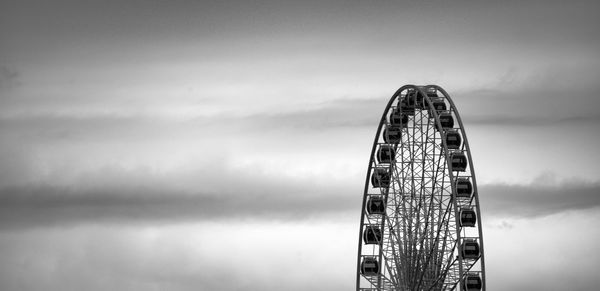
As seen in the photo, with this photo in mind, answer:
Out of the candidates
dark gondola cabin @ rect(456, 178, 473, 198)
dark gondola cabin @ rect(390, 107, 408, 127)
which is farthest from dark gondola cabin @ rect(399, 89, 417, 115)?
dark gondola cabin @ rect(456, 178, 473, 198)

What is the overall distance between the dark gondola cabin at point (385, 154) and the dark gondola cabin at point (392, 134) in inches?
23.2

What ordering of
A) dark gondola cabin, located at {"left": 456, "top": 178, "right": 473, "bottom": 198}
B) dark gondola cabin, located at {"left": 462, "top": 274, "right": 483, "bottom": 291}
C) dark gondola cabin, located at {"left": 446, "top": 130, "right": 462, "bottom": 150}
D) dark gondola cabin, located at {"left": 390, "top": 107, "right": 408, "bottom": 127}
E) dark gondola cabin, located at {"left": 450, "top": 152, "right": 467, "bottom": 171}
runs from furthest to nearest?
1. dark gondola cabin, located at {"left": 390, "top": 107, "right": 408, "bottom": 127}
2. dark gondola cabin, located at {"left": 446, "top": 130, "right": 462, "bottom": 150}
3. dark gondola cabin, located at {"left": 450, "top": 152, "right": 467, "bottom": 171}
4. dark gondola cabin, located at {"left": 456, "top": 178, "right": 473, "bottom": 198}
5. dark gondola cabin, located at {"left": 462, "top": 274, "right": 483, "bottom": 291}

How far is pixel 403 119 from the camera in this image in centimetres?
17100

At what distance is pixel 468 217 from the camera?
157 m

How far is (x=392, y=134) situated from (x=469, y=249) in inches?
711

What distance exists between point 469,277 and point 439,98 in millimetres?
15398

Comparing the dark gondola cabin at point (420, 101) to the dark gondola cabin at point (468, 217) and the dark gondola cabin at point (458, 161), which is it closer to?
the dark gondola cabin at point (458, 161)

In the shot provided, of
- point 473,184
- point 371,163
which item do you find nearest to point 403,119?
point 371,163

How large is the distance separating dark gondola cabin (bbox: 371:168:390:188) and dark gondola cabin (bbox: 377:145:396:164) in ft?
4.92

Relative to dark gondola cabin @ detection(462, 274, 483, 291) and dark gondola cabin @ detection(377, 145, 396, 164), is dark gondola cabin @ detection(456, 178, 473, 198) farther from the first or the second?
dark gondola cabin @ detection(377, 145, 396, 164)

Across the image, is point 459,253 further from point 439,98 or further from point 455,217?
point 439,98

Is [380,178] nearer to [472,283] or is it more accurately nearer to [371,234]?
[371,234]

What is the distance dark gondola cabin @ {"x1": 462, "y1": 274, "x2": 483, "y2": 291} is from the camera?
15688 centimetres

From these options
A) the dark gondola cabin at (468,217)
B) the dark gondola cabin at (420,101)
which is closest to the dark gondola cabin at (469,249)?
the dark gondola cabin at (468,217)
